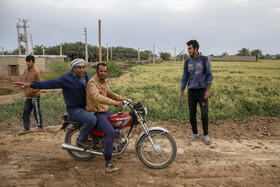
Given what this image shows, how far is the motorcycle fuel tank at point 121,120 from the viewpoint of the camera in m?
3.73

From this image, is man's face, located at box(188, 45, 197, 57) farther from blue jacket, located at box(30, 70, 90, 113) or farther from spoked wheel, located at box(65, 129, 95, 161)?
spoked wheel, located at box(65, 129, 95, 161)

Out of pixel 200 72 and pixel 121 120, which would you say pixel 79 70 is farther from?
pixel 200 72

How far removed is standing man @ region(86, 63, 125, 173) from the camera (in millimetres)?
3473

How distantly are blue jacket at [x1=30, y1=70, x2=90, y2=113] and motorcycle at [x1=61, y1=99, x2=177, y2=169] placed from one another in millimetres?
349

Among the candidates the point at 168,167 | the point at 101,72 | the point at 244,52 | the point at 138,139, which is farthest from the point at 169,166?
the point at 244,52

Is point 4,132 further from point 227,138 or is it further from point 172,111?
point 227,138

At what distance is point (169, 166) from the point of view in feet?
12.6

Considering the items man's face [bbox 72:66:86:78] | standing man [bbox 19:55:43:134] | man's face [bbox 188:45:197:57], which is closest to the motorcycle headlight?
man's face [bbox 72:66:86:78]

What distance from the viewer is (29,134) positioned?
5699 millimetres

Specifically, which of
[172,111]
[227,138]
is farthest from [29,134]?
[227,138]

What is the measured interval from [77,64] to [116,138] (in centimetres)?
149

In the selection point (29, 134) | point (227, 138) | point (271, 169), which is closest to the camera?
point (271, 169)

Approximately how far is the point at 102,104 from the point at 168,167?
1.64 metres

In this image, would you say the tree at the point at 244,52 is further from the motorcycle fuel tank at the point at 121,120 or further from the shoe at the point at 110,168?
the shoe at the point at 110,168
